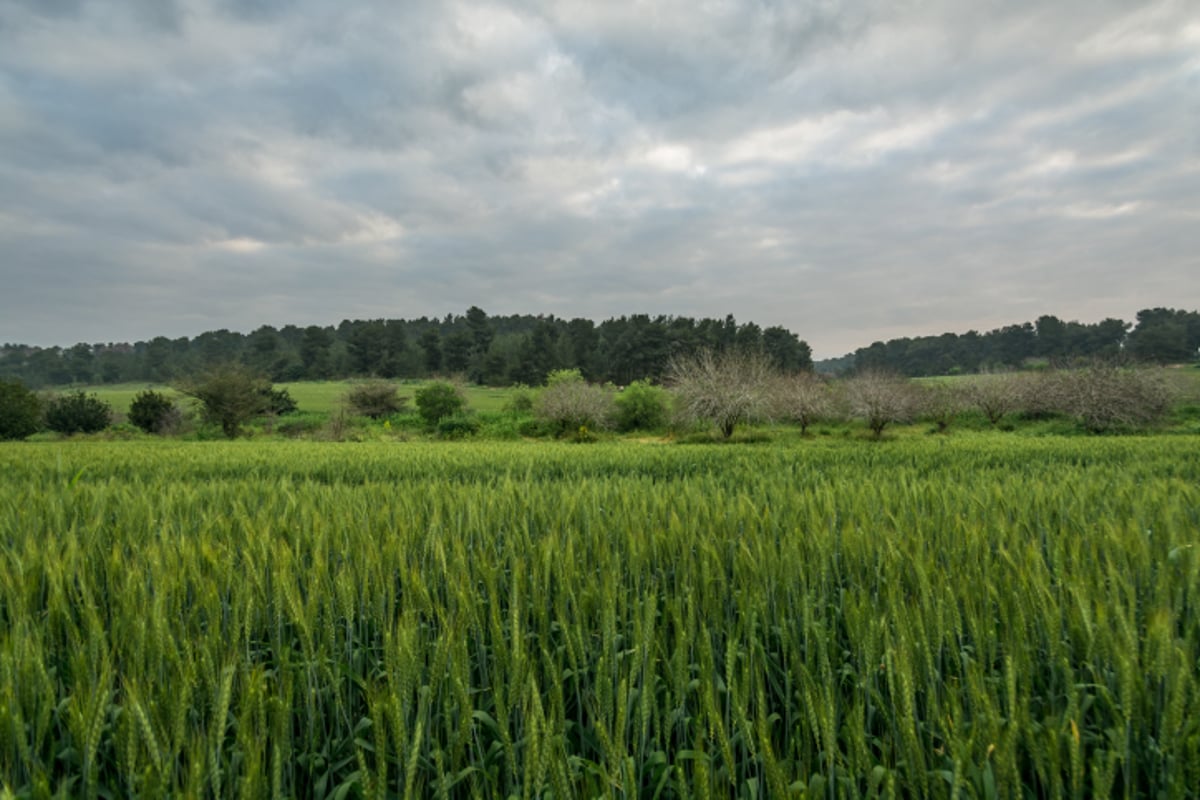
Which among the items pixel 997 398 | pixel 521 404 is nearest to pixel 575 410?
pixel 521 404

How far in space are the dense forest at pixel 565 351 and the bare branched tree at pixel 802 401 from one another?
38230 mm

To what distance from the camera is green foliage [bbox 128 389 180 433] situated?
40.2 metres

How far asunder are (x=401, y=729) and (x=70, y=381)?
14722cm

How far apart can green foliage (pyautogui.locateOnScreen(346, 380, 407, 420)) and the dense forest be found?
121ft

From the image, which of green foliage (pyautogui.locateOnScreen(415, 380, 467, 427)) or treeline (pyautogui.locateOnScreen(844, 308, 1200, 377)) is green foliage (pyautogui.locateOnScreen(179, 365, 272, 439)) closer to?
green foliage (pyautogui.locateOnScreen(415, 380, 467, 427))

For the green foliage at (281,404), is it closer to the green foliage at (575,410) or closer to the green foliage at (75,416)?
the green foliage at (75,416)

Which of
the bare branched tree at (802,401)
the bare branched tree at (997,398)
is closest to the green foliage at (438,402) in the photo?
the bare branched tree at (802,401)

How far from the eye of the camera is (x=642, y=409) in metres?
39.5

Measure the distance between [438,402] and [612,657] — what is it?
4347 cm

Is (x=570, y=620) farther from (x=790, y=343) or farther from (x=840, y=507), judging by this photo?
(x=790, y=343)

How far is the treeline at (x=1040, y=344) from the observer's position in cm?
8294

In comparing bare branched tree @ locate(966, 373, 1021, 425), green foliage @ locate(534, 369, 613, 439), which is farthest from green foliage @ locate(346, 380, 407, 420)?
bare branched tree @ locate(966, 373, 1021, 425)

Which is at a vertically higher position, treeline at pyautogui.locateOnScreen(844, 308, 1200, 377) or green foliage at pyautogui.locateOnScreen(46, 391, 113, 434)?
treeline at pyautogui.locateOnScreen(844, 308, 1200, 377)

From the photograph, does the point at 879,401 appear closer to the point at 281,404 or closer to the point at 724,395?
the point at 724,395
